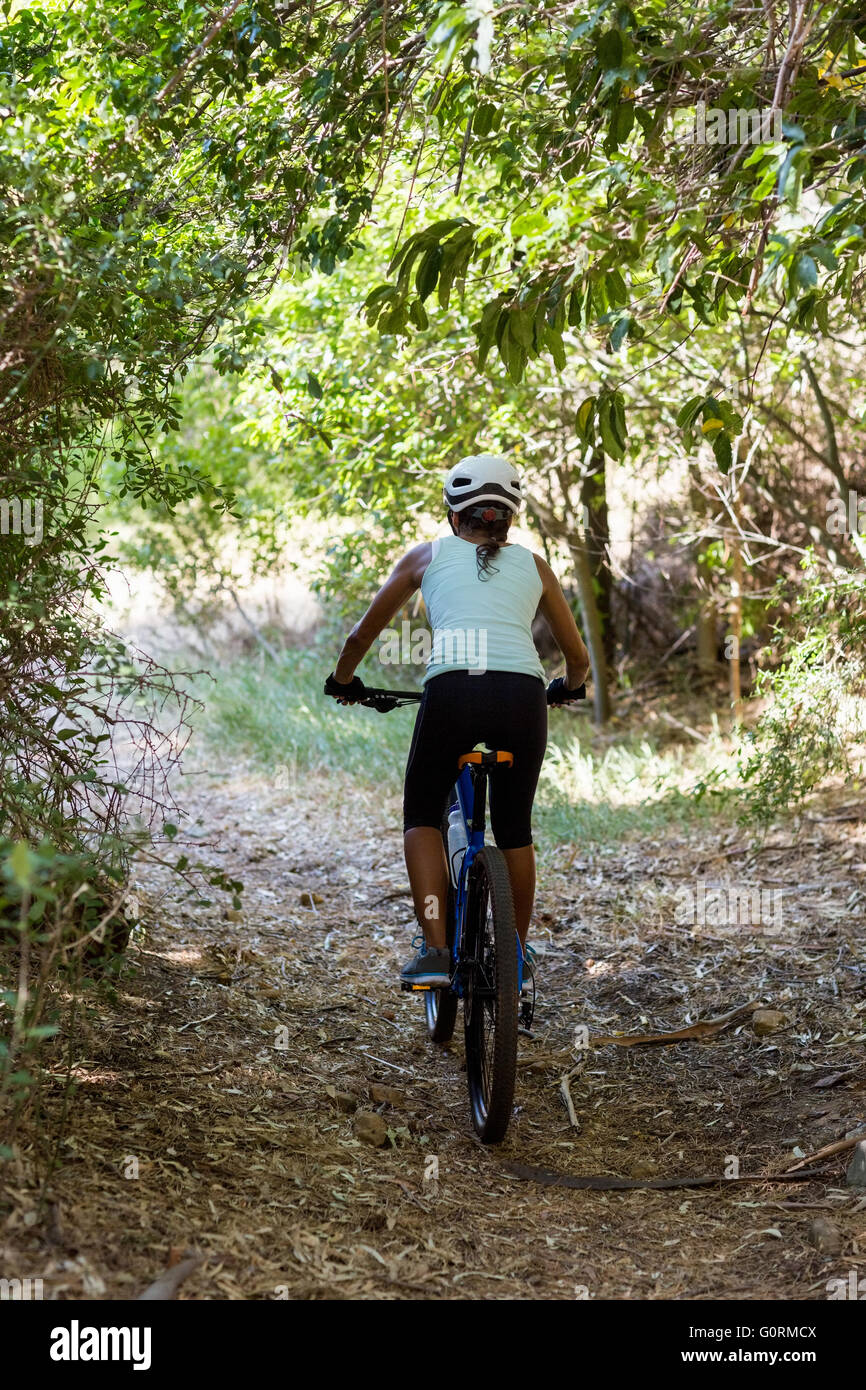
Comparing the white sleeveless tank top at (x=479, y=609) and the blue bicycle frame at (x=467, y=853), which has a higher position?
the white sleeveless tank top at (x=479, y=609)

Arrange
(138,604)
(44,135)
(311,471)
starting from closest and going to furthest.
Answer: (44,135) → (311,471) → (138,604)

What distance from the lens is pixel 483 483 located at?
371 centimetres

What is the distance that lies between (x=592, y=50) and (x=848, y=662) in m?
3.42

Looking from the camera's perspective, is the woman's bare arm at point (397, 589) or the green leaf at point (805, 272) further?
the woman's bare arm at point (397, 589)

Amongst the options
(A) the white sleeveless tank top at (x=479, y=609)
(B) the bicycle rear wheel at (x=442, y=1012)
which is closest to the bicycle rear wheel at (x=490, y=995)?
(B) the bicycle rear wheel at (x=442, y=1012)

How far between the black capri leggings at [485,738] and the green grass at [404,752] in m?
3.30

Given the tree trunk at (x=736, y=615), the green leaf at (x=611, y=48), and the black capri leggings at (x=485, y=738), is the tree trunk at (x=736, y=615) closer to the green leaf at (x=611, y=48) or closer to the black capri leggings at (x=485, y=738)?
the black capri leggings at (x=485, y=738)

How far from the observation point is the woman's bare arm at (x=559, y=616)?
3.89m

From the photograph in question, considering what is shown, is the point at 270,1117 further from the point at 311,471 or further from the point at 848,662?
the point at 311,471

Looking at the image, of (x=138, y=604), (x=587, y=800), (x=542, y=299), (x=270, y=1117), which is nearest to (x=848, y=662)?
(x=587, y=800)

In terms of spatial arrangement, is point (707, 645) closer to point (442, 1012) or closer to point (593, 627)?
point (593, 627)

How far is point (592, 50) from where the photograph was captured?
132 inches

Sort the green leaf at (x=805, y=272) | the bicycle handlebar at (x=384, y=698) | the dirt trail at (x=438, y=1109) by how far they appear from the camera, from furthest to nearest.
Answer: the bicycle handlebar at (x=384, y=698), the dirt trail at (x=438, y=1109), the green leaf at (x=805, y=272)

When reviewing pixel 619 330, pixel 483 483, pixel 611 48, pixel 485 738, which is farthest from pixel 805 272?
pixel 485 738
